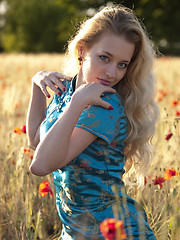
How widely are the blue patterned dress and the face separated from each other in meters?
0.09

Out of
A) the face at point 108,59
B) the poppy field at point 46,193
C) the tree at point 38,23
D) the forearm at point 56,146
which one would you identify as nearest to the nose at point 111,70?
the face at point 108,59

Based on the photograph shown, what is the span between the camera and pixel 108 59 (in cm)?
145

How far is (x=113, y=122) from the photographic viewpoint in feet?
4.62

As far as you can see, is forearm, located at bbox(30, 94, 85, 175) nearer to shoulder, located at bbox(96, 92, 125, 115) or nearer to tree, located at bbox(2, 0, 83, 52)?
shoulder, located at bbox(96, 92, 125, 115)

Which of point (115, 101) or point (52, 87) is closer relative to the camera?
point (115, 101)

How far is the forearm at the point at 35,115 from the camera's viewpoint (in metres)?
1.80

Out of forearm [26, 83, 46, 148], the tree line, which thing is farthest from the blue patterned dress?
the tree line

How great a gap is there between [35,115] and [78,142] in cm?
55

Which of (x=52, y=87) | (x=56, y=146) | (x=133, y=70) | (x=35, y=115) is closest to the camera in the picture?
(x=56, y=146)

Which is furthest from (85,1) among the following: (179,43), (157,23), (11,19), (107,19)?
(107,19)

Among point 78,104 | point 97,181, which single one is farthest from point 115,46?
point 97,181

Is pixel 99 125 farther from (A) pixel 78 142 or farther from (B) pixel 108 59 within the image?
(B) pixel 108 59

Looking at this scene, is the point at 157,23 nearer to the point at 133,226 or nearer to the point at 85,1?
the point at 85,1

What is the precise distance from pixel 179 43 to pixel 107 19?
31996 mm
